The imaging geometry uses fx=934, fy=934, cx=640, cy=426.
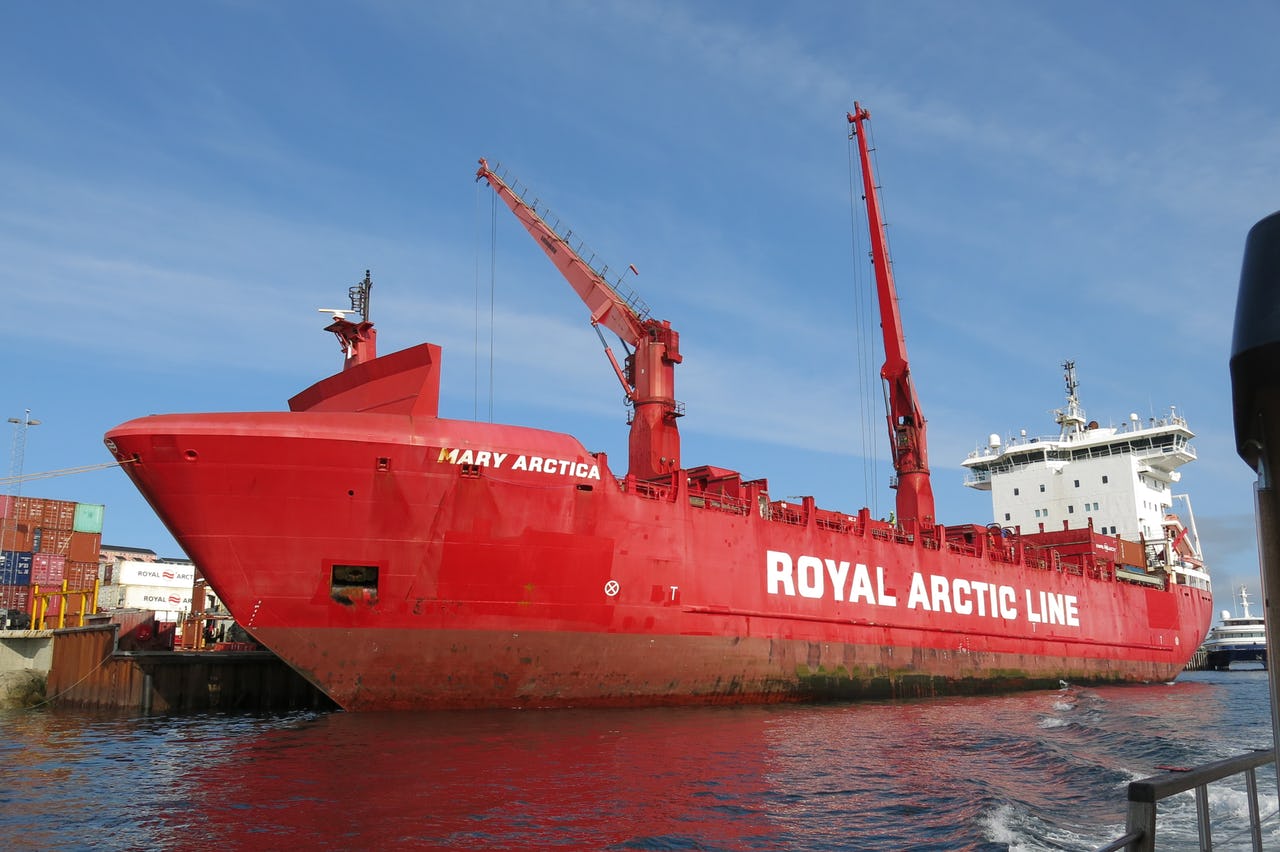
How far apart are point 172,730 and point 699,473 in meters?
13.2

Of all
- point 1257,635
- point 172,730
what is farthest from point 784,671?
point 1257,635

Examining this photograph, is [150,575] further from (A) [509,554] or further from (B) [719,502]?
(A) [509,554]

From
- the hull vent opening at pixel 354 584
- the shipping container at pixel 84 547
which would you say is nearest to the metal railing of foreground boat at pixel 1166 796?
the hull vent opening at pixel 354 584

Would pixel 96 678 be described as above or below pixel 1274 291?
below

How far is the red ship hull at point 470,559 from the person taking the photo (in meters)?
15.7

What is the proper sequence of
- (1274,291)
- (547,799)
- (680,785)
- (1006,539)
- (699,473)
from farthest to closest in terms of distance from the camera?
(1006,539) → (699,473) → (680,785) → (547,799) → (1274,291)

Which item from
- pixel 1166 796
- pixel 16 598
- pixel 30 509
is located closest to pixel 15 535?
pixel 30 509

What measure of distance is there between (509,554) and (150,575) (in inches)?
1200

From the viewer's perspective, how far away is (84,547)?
37750 millimetres

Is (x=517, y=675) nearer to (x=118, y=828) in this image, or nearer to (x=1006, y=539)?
(x=118, y=828)

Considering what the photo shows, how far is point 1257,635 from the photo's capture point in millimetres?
67188

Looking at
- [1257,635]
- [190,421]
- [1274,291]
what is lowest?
[1257,635]

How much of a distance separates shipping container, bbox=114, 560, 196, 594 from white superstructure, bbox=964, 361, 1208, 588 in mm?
36209

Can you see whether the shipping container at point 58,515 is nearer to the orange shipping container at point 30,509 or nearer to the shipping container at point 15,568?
the orange shipping container at point 30,509
